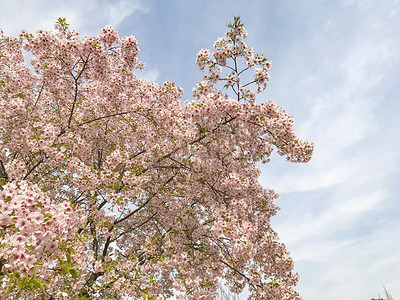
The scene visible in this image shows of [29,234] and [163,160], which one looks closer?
[29,234]

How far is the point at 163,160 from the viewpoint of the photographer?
1007 centimetres

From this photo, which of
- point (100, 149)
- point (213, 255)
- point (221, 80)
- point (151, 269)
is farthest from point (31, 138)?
point (213, 255)

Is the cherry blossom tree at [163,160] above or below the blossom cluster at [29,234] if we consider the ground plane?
above

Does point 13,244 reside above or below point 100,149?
below

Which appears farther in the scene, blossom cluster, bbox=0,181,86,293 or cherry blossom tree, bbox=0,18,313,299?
cherry blossom tree, bbox=0,18,313,299

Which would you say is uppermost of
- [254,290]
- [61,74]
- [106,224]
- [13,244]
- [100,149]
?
[61,74]

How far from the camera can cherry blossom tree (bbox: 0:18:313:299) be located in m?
8.41

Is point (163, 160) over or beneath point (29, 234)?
over

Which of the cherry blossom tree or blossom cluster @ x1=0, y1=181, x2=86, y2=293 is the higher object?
the cherry blossom tree

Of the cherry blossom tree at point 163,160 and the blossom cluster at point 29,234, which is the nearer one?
the blossom cluster at point 29,234

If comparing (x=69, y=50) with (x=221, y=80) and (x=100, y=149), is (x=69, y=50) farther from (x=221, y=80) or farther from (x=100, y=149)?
(x=221, y=80)

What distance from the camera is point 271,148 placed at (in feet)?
34.3

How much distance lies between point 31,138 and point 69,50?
2.94 metres

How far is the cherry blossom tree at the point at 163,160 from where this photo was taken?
331 inches
